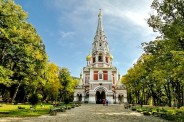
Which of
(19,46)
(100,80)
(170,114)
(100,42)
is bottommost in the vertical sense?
(170,114)

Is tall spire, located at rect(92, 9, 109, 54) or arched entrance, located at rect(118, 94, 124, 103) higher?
tall spire, located at rect(92, 9, 109, 54)

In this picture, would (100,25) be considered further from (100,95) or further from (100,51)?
(100,95)

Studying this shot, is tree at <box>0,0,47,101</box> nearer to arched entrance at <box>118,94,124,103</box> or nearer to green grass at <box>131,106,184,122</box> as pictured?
green grass at <box>131,106,184,122</box>

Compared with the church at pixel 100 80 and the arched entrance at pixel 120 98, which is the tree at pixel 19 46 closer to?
the church at pixel 100 80

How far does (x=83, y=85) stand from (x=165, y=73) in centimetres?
4395

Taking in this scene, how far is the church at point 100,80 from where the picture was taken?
55375mm

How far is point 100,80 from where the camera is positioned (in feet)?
184

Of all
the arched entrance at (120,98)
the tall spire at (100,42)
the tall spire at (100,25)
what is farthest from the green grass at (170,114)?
the tall spire at (100,25)

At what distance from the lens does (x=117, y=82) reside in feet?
214

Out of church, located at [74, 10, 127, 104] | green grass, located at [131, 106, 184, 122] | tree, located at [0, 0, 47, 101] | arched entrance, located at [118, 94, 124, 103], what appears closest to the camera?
green grass, located at [131, 106, 184, 122]

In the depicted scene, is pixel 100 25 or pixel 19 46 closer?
pixel 19 46

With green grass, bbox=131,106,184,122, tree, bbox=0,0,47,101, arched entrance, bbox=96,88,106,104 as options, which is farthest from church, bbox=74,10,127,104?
green grass, bbox=131,106,184,122

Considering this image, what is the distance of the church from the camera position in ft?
182

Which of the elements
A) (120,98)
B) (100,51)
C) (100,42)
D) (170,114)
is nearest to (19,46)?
(170,114)
